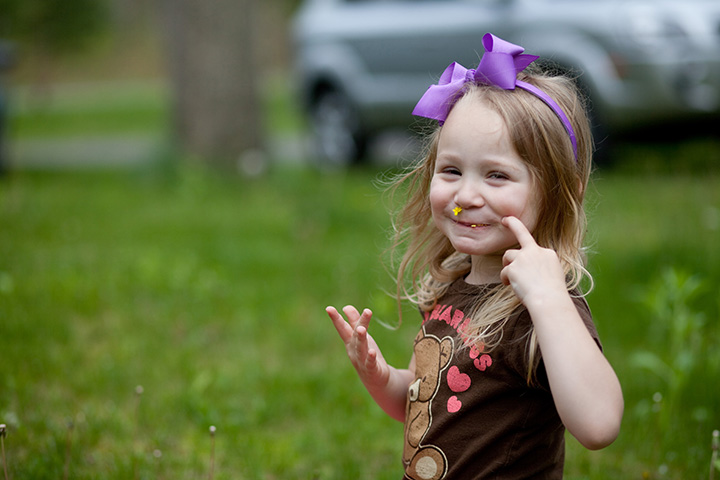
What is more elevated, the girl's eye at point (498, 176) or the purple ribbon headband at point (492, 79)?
the purple ribbon headband at point (492, 79)

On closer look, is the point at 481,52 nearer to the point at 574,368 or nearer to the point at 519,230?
the point at 519,230

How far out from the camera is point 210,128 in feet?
24.2

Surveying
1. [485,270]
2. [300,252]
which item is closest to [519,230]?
[485,270]

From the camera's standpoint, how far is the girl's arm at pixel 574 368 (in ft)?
4.76

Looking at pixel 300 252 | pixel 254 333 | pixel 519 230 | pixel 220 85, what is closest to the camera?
pixel 519 230

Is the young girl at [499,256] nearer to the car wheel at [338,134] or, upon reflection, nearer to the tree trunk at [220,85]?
the tree trunk at [220,85]

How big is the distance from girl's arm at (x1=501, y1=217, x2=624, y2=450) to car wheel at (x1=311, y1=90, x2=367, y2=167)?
21.8 feet

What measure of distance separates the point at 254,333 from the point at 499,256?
2.18 m

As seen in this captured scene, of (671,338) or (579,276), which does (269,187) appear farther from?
(579,276)

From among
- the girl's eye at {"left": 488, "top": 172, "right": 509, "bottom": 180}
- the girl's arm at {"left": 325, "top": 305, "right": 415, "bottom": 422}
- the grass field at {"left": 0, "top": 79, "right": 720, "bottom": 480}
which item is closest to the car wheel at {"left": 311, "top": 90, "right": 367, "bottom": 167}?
the grass field at {"left": 0, "top": 79, "right": 720, "bottom": 480}

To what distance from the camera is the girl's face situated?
166 centimetres

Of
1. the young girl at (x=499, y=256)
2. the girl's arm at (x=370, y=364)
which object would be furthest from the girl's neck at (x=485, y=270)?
the girl's arm at (x=370, y=364)

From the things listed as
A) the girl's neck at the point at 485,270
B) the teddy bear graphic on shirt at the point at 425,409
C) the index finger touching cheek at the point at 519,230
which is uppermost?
the index finger touching cheek at the point at 519,230

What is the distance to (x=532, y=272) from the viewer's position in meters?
1.54
